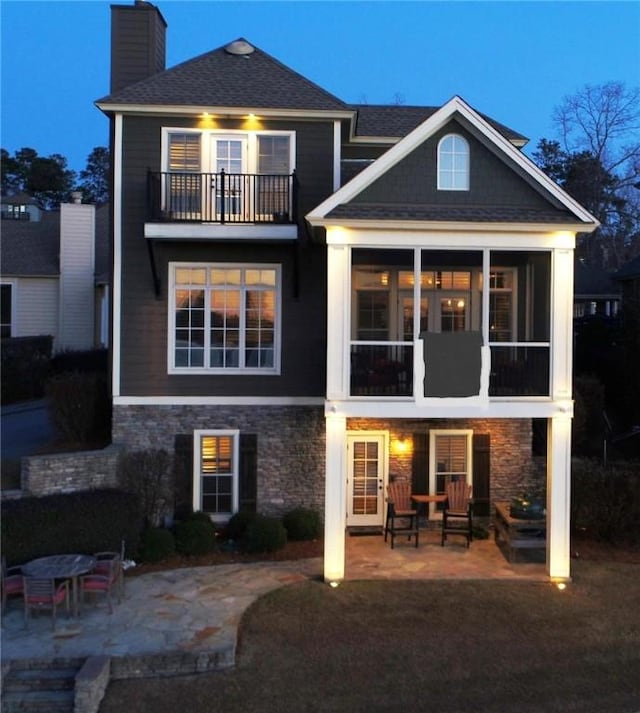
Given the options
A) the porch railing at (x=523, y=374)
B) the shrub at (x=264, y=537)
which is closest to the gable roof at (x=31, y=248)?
the shrub at (x=264, y=537)

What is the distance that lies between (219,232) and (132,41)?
16.0 feet

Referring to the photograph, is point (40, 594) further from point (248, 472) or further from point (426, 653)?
point (248, 472)

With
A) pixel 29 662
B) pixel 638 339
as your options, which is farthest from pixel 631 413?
pixel 29 662

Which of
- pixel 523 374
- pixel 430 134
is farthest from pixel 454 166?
pixel 523 374

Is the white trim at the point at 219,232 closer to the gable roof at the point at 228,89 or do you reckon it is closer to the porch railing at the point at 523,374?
the gable roof at the point at 228,89

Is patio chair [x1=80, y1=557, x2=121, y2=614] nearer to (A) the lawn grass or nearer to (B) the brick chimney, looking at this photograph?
(A) the lawn grass

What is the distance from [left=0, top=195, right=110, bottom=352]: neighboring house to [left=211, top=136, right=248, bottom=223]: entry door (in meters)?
11.5

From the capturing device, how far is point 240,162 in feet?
46.8

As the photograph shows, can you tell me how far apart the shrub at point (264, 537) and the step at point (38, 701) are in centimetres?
497

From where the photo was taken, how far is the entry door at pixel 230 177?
45.5 ft

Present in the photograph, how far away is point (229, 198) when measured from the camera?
550 inches

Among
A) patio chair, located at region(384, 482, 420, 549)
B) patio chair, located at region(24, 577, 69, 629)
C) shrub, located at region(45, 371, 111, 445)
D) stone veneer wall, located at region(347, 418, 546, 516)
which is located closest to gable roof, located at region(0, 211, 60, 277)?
shrub, located at region(45, 371, 111, 445)

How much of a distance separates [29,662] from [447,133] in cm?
978

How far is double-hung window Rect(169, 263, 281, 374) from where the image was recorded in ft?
47.0
